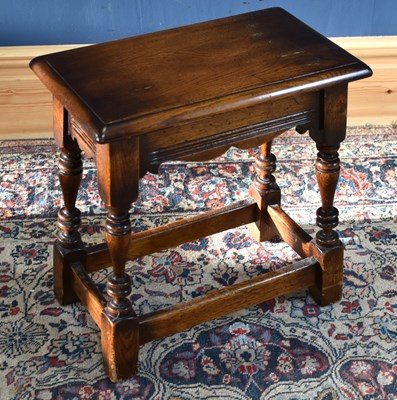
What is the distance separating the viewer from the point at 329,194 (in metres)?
2.70

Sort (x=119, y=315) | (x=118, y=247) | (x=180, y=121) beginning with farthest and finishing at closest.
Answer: (x=119, y=315)
(x=118, y=247)
(x=180, y=121)

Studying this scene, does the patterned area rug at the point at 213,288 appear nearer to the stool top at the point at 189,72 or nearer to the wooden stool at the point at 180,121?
the wooden stool at the point at 180,121

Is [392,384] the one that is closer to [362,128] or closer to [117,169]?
[117,169]

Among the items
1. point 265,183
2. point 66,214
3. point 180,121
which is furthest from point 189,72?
point 265,183

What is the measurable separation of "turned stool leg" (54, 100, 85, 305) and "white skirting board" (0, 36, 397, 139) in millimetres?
1021

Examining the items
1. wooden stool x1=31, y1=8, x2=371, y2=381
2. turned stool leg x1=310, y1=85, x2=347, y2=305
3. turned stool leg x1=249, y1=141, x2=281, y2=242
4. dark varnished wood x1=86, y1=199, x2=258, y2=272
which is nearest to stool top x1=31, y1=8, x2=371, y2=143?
wooden stool x1=31, y1=8, x2=371, y2=381

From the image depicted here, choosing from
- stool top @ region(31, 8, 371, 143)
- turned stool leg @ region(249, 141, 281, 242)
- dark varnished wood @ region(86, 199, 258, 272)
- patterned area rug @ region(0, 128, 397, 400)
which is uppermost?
stool top @ region(31, 8, 371, 143)

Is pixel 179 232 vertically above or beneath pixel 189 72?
beneath

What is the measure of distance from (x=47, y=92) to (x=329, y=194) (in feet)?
4.76

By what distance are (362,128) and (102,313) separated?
168 cm

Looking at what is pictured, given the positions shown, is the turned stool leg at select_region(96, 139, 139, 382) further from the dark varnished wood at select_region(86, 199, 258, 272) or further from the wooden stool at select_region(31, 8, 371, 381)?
the dark varnished wood at select_region(86, 199, 258, 272)

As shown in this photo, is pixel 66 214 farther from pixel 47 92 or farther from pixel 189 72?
pixel 47 92

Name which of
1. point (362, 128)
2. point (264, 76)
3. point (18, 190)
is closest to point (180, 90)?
point (264, 76)

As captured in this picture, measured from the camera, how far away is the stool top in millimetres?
2283
